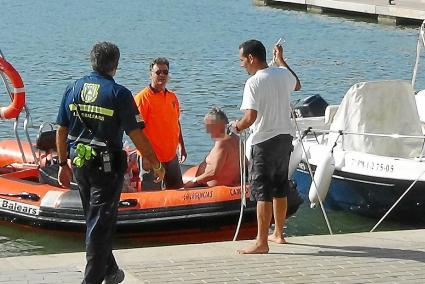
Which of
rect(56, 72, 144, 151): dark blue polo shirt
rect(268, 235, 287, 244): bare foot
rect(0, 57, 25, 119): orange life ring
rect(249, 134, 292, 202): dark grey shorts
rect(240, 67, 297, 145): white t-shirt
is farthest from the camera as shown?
rect(0, 57, 25, 119): orange life ring

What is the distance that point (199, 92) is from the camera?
22.3 meters

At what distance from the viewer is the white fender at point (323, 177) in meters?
11.3

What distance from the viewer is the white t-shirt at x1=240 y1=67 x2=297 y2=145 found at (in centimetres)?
747

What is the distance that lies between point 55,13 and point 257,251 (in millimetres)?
37897

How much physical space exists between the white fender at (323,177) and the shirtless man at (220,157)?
1.37 metres

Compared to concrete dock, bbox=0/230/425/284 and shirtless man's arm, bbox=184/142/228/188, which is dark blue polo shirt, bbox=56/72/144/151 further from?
shirtless man's arm, bbox=184/142/228/188

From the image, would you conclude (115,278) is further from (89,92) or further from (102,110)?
(89,92)

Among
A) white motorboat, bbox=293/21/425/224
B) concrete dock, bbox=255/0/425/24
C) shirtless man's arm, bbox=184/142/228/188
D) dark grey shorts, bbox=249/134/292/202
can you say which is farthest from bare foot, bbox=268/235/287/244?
concrete dock, bbox=255/0/425/24

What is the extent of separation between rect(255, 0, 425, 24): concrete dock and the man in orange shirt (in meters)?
27.5

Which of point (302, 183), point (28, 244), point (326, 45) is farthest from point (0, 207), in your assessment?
point (326, 45)

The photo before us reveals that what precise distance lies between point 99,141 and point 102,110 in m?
0.19

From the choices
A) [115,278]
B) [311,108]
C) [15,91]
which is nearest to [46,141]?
[15,91]

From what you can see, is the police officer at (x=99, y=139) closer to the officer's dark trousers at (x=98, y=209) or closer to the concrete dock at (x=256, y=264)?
the officer's dark trousers at (x=98, y=209)

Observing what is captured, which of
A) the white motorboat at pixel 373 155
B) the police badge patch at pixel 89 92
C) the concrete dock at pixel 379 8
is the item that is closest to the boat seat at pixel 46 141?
the white motorboat at pixel 373 155
